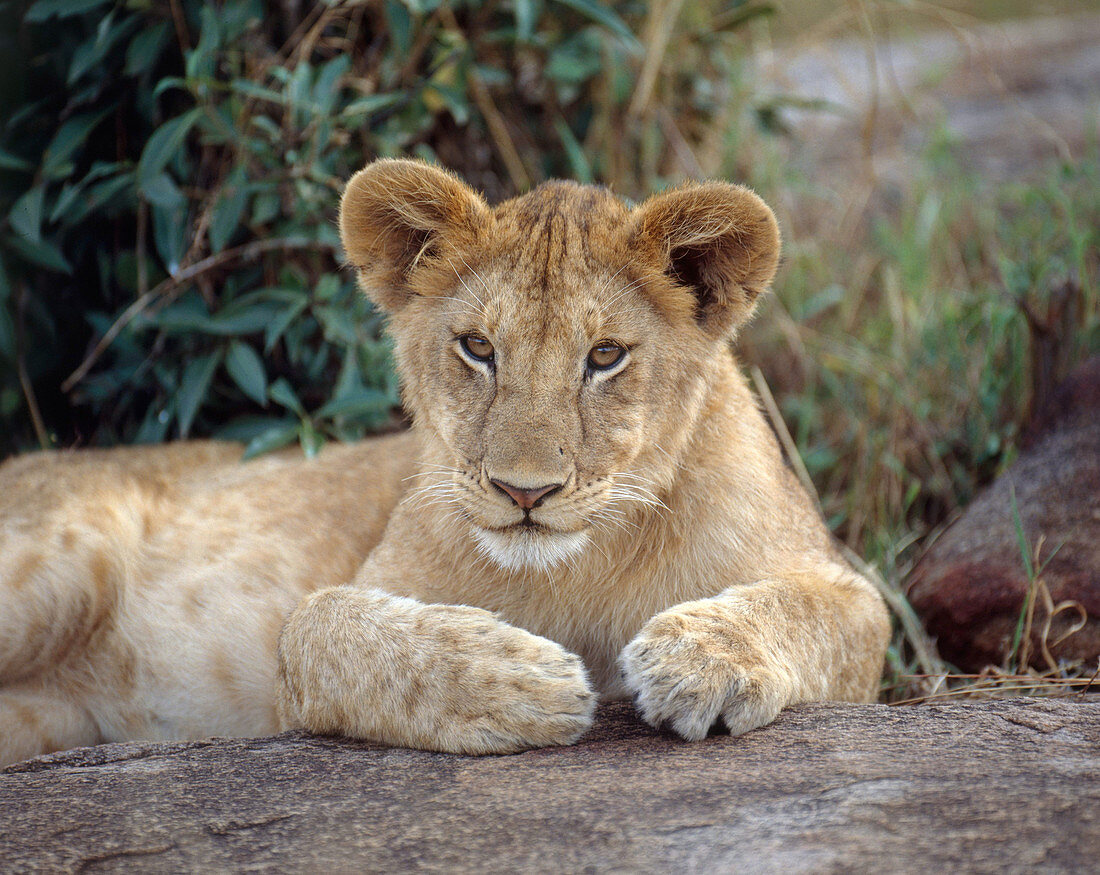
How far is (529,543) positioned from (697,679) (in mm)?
554

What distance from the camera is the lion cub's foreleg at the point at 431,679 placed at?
2492mm

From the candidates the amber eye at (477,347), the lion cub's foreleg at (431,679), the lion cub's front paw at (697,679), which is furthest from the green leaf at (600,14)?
the lion cub's front paw at (697,679)

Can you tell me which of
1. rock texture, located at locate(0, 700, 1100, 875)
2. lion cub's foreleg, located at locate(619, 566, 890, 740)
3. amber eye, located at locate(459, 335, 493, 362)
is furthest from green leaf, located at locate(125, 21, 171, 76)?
lion cub's foreleg, located at locate(619, 566, 890, 740)

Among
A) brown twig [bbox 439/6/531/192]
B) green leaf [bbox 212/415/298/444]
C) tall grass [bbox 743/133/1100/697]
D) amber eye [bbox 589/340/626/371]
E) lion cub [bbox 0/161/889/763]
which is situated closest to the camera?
lion cub [bbox 0/161/889/763]

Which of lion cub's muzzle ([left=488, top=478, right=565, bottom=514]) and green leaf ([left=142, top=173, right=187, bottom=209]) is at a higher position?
green leaf ([left=142, top=173, right=187, bottom=209])

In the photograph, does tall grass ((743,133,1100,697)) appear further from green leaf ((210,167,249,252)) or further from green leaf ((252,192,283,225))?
green leaf ((210,167,249,252))

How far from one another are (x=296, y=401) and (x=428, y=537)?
51.5 inches

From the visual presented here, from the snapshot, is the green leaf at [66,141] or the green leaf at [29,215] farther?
the green leaf at [66,141]

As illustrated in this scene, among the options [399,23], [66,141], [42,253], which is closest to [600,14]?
[399,23]

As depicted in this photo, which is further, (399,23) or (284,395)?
(399,23)

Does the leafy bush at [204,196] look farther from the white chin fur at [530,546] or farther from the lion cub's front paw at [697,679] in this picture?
the lion cub's front paw at [697,679]

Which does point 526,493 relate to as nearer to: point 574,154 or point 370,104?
point 370,104

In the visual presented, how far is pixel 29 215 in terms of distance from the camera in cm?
408

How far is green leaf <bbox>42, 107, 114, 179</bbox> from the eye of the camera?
4.15 m
